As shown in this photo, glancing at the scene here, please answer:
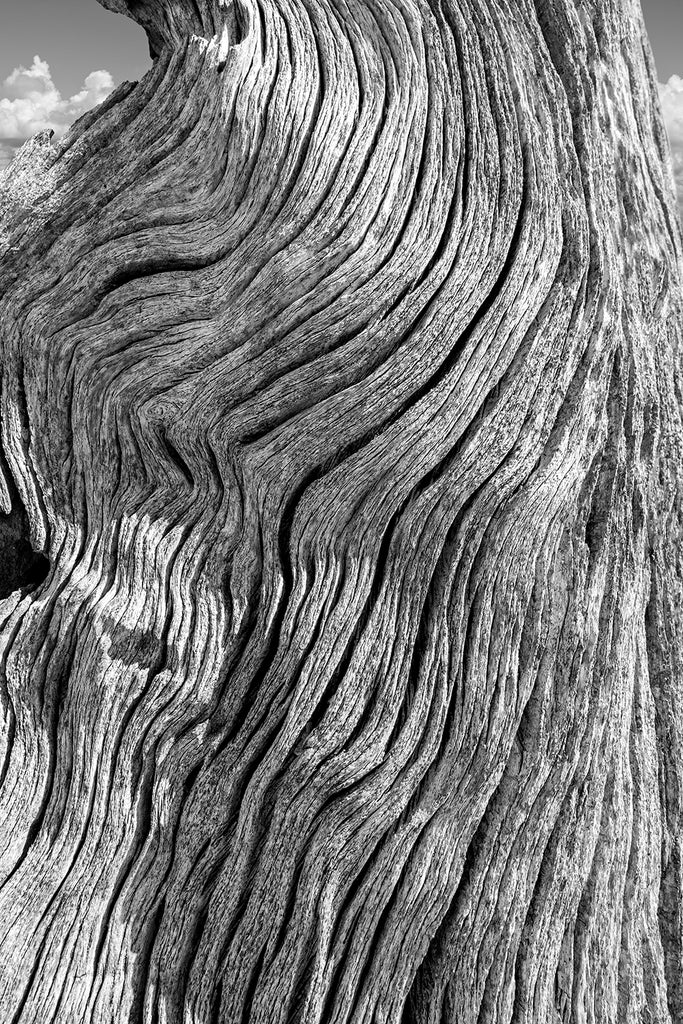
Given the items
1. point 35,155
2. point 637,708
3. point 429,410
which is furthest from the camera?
point 35,155

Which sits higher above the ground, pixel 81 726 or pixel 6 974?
pixel 81 726

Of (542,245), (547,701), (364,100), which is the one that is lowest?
(547,701)

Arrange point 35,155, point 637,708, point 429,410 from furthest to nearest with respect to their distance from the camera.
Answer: point 35,155 < point 637,708 < point 429,410

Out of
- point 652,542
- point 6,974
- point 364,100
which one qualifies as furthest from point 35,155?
point 6,974

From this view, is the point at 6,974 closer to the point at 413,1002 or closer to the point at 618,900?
the point at 413,1002

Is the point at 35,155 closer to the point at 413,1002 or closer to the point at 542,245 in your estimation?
the point at 542,245

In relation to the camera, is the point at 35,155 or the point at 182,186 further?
the point at 35,155
